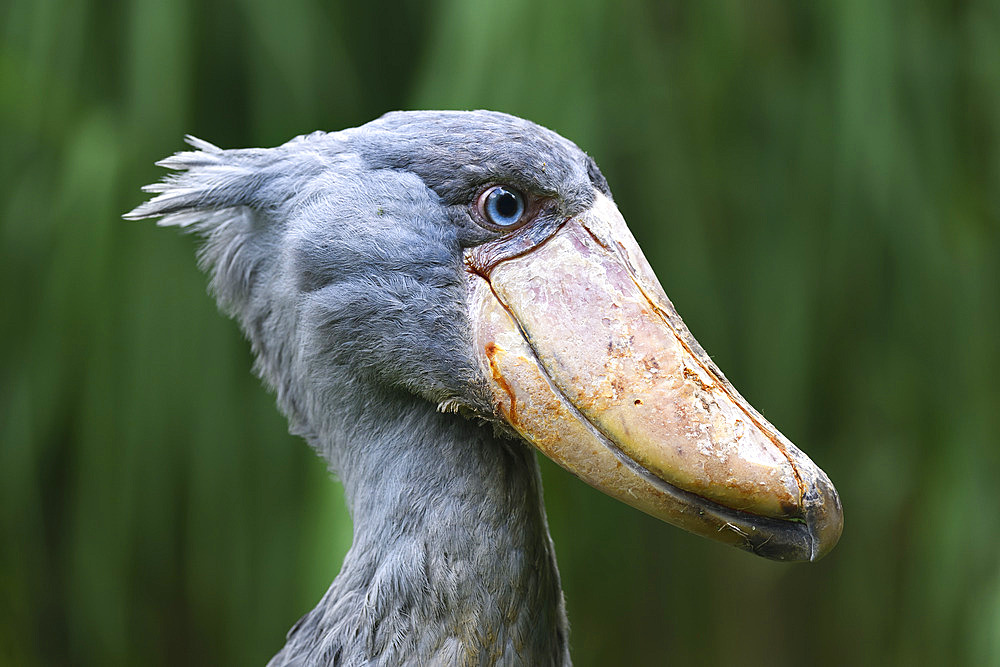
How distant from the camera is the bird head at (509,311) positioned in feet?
2.24

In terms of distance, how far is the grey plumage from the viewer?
0.75m

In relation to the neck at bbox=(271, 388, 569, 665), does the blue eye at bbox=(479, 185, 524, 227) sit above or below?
above

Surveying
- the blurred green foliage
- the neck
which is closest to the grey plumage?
the neck

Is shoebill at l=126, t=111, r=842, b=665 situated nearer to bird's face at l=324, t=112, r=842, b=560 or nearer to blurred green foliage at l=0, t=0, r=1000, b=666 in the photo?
bird's face at l=324, t=112, r=842, b=560

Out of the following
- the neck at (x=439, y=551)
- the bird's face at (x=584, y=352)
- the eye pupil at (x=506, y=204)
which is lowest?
the neck at (x=439, y=551)

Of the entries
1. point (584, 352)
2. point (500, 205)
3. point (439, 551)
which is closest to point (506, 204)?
point (500, 205)

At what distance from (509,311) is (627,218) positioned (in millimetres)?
881

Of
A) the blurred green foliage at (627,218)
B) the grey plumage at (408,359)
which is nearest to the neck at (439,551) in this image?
the grey plumage at (408,359)

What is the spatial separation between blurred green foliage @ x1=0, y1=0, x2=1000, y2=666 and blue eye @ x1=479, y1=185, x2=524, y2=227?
670mm

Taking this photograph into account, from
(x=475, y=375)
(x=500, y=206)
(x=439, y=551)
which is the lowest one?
(x=439, y=551)

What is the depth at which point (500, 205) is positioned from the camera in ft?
2.46

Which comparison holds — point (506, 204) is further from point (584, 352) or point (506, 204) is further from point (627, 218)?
point (627, 218)

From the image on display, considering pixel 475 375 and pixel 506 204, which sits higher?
pixel 506 204

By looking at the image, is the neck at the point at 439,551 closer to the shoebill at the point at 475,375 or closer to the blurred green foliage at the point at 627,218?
the shoebill at the point at 475,375
